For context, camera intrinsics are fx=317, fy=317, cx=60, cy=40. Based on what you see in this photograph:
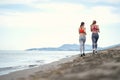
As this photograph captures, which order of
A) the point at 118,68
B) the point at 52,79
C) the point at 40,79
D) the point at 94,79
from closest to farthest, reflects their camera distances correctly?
1. the point at 94,79
2. the point at 118,68
3. the point at 52,79
4. the point at 40,79

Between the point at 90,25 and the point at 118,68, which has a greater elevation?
the point at 90,25

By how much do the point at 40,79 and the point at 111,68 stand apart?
270 cm

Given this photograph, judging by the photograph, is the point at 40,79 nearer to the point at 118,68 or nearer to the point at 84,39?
the point at 118,68

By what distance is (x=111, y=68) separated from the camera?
9.84m

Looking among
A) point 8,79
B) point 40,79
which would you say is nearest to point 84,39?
point 8,79

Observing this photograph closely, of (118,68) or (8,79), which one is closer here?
(118,68)

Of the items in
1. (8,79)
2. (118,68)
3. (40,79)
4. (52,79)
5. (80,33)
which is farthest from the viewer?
(80,33)

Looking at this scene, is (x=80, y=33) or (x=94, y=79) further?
(x=80, y=33)

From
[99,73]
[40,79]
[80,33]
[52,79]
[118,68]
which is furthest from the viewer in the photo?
[80,33]

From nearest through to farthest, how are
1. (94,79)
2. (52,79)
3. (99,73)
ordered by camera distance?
1. (94,79)
2. (99,73)
3. (52,79)

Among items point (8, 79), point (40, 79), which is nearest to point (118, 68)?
point (40, 79)

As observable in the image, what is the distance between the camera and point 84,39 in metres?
20.5

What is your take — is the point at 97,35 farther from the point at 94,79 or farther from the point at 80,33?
the point at 94,79

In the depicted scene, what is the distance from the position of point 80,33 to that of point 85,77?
11.9 metres
